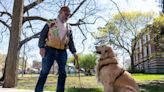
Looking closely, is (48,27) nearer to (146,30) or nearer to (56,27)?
(56,27)

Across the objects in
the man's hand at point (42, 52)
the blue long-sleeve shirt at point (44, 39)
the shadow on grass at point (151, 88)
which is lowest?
the shadow on grass at point (151, 88)

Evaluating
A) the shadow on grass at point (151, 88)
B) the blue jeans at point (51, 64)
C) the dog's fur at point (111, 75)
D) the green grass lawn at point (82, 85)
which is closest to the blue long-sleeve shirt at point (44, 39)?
the blue jeans at point (51, 64)

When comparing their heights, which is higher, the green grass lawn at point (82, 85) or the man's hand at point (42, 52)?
the man's hand at point (42, 52)

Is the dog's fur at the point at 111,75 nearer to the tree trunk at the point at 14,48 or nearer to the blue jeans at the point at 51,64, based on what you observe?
the blue jeans at the point at 51,64

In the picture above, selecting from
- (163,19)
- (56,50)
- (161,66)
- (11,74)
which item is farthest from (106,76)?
(161,66)

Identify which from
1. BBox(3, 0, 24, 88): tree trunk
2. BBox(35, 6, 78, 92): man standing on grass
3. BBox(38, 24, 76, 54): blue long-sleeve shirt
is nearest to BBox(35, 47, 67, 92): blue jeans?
BBox(35, 6, 78, 92): man standing on grass

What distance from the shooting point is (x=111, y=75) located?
646 centimetres

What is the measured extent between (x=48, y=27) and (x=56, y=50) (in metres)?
0.56

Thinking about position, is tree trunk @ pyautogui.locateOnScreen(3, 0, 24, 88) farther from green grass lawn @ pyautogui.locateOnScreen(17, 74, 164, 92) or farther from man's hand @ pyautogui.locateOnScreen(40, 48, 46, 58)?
man's hand @ pyautogui.locateOnScreen(40, 48, 46, 58)

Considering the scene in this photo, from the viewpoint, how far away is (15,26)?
49.4ft

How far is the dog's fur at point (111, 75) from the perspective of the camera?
631 cm

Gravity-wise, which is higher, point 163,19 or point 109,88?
point 163,19

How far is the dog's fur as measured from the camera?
6312 mm

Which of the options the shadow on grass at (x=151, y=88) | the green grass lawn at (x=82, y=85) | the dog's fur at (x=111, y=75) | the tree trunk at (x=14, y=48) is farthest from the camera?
the shadow on grass at (x=151, y=88)
